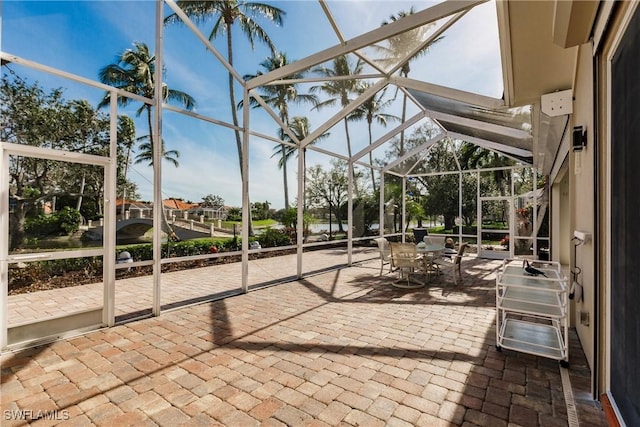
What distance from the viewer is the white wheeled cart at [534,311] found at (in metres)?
2.70

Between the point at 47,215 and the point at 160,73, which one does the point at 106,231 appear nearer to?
the point at 47,215

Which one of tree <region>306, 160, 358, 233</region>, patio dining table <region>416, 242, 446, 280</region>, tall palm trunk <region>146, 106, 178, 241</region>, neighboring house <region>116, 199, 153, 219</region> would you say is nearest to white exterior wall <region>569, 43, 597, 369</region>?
patio dining table <region>416, 242, 446, 280</region>

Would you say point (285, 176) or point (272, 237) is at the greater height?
point (285, 176)

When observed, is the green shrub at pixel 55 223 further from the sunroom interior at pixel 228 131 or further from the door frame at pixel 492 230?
the door frame at pixel 492 230

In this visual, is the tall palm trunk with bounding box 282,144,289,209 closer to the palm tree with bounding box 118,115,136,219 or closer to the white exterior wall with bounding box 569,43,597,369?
the palm tree with bounding box 118,115,136,219

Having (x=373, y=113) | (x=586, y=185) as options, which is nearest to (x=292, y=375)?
(x=586, y=185)

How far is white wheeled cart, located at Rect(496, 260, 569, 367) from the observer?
2701mm

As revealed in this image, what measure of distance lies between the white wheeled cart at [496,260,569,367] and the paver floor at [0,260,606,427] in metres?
0.14

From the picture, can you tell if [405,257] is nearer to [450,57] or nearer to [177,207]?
[450,57]

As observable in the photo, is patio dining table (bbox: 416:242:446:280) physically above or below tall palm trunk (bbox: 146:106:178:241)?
below

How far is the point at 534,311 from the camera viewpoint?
277 cm

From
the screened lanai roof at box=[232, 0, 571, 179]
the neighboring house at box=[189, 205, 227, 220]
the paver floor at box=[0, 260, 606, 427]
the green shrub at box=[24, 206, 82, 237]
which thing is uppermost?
the screened lanai roof at box=[232, 0, 571, 179]

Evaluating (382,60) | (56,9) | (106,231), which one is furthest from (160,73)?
(382,60)

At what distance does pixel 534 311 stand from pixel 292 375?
90.3 inches
